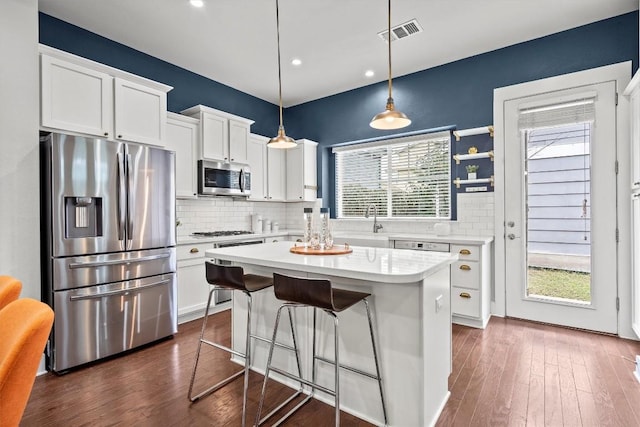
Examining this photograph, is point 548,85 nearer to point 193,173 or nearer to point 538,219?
point 538,219

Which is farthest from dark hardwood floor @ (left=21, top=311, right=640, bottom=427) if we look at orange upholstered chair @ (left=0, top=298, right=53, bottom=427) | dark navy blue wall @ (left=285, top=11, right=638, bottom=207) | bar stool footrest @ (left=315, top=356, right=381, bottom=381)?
dark navy blue wall @ (left=285, top=11, right=638, bottom=207)

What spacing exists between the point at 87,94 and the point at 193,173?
4.54 ft

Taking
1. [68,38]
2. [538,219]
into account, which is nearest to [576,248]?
[538,219]

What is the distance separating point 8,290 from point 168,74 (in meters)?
3.60

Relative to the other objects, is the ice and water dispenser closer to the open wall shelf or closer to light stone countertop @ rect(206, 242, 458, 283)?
light stone countertop @ rect(206, 242, 458, 283)

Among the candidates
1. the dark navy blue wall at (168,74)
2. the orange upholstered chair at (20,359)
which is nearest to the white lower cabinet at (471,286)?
the orange upholstered chair at (20,359)

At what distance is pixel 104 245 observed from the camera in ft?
9.09

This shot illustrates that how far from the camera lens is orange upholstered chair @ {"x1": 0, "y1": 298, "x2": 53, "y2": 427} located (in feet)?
2.64

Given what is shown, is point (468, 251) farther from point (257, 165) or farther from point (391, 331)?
point (257, 165)

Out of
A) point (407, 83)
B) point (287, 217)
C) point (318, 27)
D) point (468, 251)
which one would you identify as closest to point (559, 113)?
point (468, 251)

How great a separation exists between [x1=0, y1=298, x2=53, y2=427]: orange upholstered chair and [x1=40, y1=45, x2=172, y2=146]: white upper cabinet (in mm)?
2461

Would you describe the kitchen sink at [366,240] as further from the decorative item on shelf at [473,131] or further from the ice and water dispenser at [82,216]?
the ice and water dispenser at [82,216]

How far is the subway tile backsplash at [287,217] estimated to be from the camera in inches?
158

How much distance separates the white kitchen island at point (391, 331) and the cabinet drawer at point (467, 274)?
4.91ft
